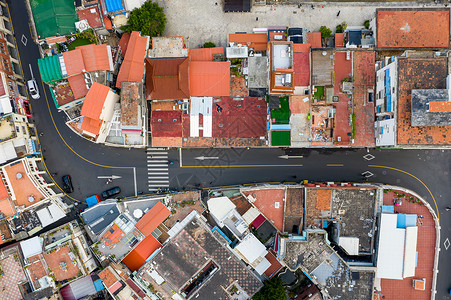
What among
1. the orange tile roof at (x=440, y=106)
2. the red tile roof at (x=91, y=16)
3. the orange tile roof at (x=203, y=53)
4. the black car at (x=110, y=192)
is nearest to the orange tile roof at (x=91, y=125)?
the black car at (x=110, y=192)

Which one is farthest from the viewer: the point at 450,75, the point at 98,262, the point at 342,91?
the point at 98,262

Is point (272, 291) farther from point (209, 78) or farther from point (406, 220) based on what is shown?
point (209, 78)

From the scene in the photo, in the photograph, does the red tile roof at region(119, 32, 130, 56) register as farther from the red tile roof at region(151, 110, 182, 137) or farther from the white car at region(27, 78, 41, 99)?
the white car at region(27, 78, 41, 99)

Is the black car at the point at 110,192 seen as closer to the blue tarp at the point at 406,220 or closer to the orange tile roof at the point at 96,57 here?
the orange tile roof at the point at 96,57

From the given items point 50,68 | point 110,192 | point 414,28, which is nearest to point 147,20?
point 50,68

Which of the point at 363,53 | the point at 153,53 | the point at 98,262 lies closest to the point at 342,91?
the point at 363,53

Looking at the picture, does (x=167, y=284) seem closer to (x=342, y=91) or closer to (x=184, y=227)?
(x=184, y=227)
